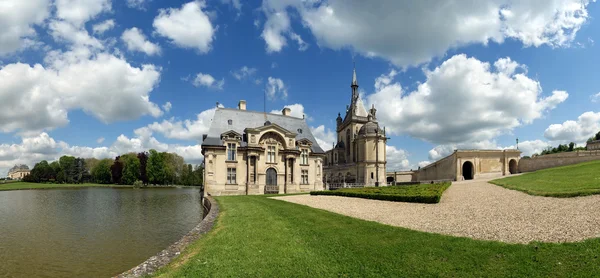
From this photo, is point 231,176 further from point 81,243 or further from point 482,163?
point 482,163

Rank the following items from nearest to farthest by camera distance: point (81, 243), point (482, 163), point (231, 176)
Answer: point (81, 243) < point (231, 176) < point (482, 163)

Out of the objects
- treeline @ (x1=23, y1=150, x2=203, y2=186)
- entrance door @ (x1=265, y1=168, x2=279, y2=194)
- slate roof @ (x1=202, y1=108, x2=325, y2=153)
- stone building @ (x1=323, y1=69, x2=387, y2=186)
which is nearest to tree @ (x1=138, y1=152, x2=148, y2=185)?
treeline @ (x1=23, y1=150, x2=203, y2=186)

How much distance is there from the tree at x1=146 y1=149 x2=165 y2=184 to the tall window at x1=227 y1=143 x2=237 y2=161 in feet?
176

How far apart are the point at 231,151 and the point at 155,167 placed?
54632 millimetres

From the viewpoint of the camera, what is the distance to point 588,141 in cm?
8588

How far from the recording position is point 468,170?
162ft

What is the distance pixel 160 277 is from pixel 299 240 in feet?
12.9

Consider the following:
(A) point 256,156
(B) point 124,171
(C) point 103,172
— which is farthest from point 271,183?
(C) point 103,172

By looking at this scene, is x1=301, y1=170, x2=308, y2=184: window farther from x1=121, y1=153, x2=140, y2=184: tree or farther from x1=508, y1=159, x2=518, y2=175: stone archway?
x1=121, y1=153, x2=140, y2=184: tree

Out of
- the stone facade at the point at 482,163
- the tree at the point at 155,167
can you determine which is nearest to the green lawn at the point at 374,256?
the stone facade at the point at 482,163

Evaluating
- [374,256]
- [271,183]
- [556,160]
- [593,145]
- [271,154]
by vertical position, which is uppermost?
[593,145]

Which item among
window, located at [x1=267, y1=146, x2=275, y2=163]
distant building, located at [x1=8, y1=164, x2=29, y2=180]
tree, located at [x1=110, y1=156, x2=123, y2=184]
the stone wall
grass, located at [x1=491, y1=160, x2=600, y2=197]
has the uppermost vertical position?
window, located at [x1=267, y1=146, x2=275, y2=163]

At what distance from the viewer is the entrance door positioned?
119 ft

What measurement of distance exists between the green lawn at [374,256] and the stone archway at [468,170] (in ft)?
148
